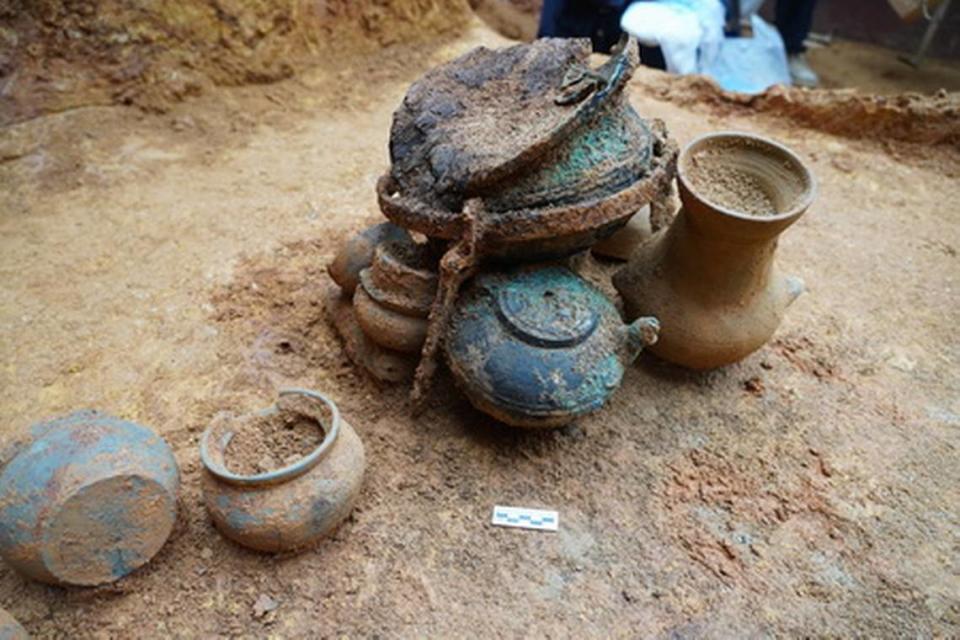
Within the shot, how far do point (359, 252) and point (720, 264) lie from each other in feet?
4.01

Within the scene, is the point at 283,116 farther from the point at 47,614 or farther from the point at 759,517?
the point at 759,517

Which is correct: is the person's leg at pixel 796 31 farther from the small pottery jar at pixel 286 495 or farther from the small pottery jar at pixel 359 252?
the small pottery jar at pixel 286 495

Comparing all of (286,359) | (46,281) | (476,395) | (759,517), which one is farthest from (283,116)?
(759,517)

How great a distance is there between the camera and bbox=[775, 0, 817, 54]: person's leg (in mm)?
6992

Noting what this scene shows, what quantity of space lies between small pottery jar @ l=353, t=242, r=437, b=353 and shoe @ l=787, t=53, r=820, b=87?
5734 millimetres

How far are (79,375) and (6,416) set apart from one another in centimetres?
25

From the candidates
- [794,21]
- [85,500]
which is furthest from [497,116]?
[794,21]

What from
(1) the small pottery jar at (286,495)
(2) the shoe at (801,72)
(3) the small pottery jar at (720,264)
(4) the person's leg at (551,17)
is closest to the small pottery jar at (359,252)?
(1) the small pottery jar at (286,495)

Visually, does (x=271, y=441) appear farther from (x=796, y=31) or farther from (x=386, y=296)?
(x=796, y=31)

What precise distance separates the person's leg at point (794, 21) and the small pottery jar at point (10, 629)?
24.3ft

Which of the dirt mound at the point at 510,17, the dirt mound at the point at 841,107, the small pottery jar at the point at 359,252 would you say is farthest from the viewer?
the dirt mound at the point at 510,17

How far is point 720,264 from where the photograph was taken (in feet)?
8.16

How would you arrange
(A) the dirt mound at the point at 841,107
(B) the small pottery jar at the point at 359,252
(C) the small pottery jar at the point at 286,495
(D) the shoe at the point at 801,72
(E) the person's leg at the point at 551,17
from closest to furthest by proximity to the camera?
(C) the small pottery jar at the point at 286,495
(B) the small pottery jar at the point at 359,252
(A) the dirt mound at the point at 841,107
(E) the person's leg at the point at 551,17
(D) the shoe at the point at 801,72

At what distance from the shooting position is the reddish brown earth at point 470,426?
208cm
